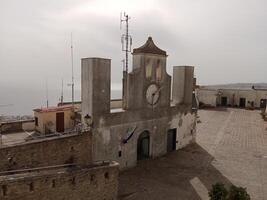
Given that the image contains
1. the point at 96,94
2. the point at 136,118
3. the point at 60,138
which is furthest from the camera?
the point at 136,118

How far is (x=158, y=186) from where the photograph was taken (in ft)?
53.3

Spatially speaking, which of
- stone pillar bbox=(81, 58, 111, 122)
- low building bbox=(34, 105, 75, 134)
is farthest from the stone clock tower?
low building bbox=(34, 105, 75, 134)

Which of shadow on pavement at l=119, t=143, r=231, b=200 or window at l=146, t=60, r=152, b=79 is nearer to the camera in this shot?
shadow on pavement at l=119, t=143, r=231, b=200

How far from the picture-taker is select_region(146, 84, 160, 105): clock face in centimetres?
A: 1986

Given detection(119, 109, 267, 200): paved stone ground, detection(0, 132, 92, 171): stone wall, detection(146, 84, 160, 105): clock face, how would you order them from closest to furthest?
detection(0, 132, 92, 171): stone wall < detection(119, 109, 267, 200): paved stone ground < detection(146, 84, 160, 105): clock face

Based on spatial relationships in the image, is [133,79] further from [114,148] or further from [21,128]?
[21,128]

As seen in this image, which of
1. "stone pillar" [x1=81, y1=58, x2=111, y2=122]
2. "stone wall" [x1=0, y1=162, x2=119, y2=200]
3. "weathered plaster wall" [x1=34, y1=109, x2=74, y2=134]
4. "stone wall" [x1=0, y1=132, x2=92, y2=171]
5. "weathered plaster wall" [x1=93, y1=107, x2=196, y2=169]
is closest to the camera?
"stone wall" [x1=0, y1=162, x2=119, y2=200]

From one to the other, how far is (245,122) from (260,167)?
15073 mm

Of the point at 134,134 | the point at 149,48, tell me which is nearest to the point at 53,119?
the point at 134,134

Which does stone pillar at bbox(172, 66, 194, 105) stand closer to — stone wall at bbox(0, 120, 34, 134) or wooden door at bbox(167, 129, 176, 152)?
wooden door at bbox(167, 129, 176, 152)

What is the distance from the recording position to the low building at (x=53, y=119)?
1716 cm

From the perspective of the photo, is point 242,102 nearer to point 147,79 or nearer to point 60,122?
point 147,79

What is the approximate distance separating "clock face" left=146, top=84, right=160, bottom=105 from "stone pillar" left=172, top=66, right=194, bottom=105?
3.61m

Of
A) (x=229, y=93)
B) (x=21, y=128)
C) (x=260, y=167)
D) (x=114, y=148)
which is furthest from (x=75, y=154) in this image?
(x=229, y=93)
